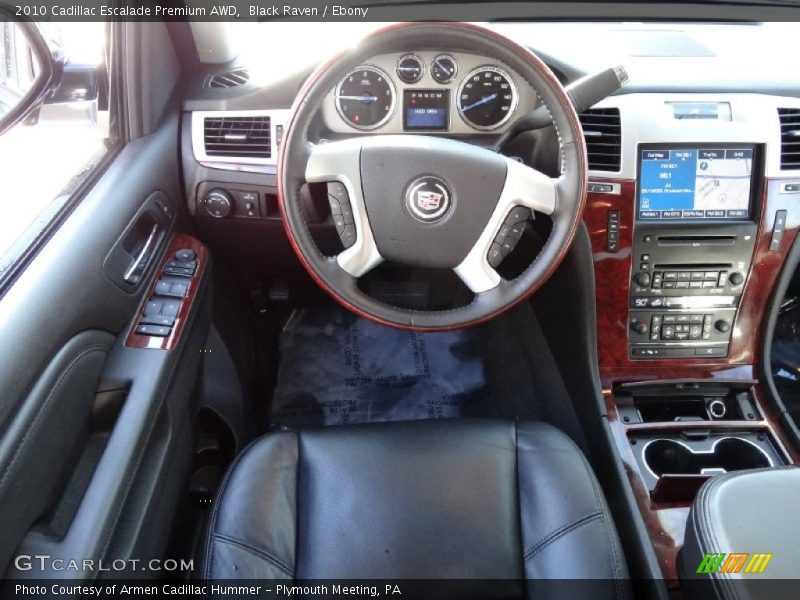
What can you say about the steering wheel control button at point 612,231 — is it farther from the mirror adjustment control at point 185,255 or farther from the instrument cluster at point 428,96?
the mirror adjustment control at point 185,255

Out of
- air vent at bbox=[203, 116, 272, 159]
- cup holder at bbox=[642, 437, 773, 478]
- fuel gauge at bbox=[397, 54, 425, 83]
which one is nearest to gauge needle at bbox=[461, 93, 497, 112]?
fuel gauge at bbox=[397, 54, 425, 83]

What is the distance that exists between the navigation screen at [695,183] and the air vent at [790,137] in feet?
0.26

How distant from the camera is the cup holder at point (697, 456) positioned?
158cm

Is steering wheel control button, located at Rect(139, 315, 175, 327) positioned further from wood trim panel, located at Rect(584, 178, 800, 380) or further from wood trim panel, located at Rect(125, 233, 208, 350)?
wood trim panel, located at Rect(584, 178, 800, 380)

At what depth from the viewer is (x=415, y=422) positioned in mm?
1386

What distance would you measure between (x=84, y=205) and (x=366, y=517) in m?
0.81

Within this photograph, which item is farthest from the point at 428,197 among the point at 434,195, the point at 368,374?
the point at 368,374

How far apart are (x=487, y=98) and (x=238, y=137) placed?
607 mm

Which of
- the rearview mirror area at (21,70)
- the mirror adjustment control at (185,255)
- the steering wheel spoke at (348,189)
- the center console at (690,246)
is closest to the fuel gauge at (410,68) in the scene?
the steering wheel spoke at (348,189)

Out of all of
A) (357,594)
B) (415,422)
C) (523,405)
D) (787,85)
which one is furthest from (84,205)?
(787,85)

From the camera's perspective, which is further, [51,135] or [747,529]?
Result: [51,135]

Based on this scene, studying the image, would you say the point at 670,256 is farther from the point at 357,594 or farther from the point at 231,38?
the point at 231,38

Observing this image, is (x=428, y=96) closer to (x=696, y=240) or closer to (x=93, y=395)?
(x=696, y=240)

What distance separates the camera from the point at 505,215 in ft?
4.32
